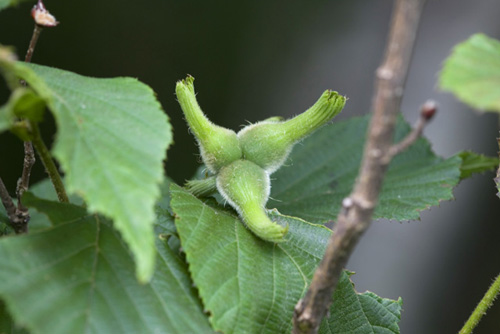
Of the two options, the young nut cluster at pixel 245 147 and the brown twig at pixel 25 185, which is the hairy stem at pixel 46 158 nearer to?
the brown twig at pixel 25 185

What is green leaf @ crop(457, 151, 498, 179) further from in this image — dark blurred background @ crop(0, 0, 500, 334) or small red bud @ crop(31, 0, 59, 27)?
dark blurred background @ crop(0, 0, 500, 334)

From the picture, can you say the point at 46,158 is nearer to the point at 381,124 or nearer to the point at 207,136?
the point at 207,136

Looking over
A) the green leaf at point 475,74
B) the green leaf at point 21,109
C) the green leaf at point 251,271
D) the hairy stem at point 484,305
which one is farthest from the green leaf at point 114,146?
the hairy stem at point 484,305

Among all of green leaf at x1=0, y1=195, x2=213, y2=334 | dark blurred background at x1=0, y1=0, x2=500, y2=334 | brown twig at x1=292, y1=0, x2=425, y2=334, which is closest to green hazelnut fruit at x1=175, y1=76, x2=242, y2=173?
green leaf at x1=0, y1=195, x2=213, y2=334

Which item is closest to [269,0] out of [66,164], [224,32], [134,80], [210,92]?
[224,32]

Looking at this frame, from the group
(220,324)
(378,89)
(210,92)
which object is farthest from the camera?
(210,92)

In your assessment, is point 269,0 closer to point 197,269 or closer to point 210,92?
point 210,92
